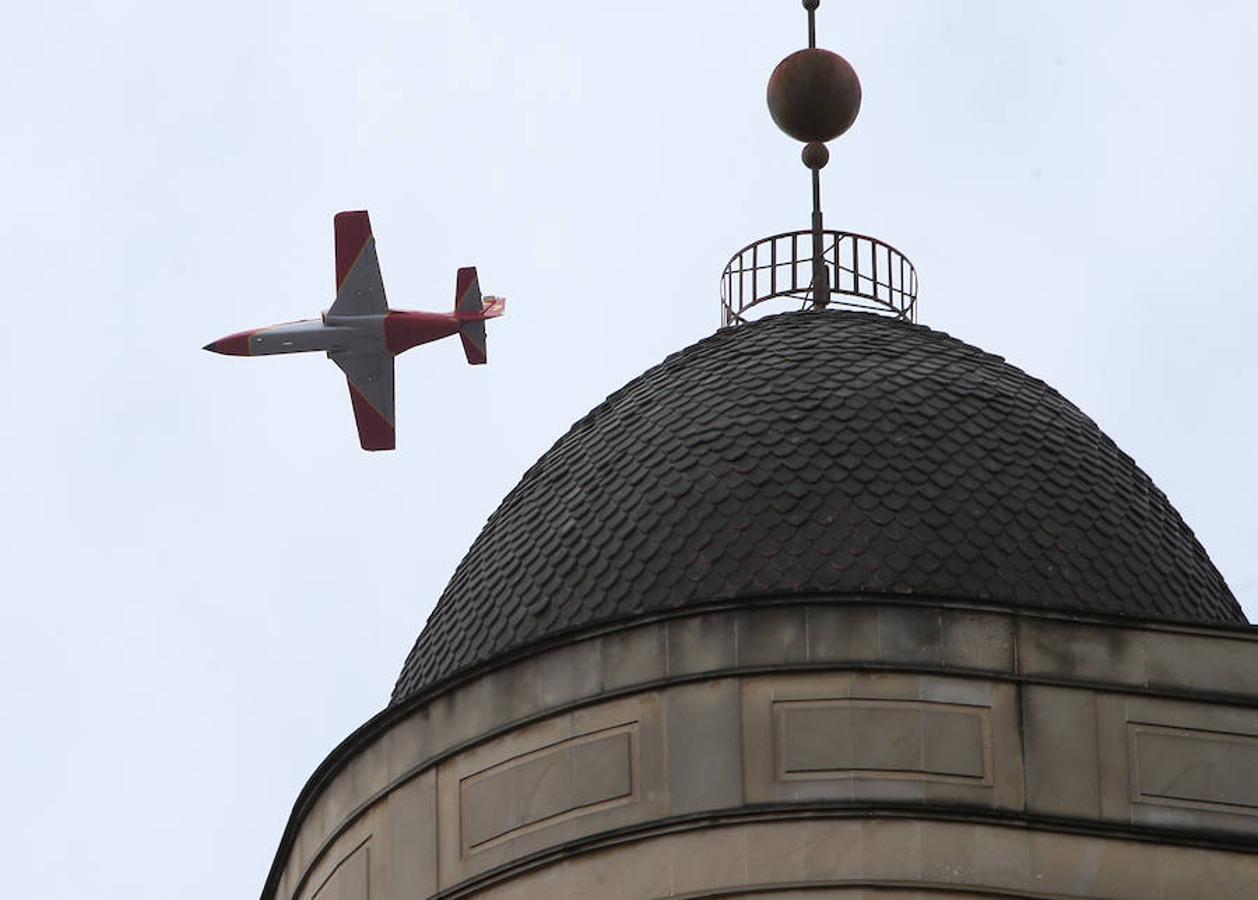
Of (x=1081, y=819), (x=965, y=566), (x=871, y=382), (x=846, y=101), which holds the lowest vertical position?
(x=1081, y=819)

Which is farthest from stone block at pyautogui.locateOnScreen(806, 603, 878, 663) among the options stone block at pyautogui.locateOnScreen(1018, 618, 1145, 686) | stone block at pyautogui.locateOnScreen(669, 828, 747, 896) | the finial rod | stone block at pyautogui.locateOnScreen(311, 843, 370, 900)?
the finial rod

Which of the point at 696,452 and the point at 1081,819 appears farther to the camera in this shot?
the point at 696,452

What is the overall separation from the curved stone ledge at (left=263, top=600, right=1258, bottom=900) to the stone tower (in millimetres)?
21

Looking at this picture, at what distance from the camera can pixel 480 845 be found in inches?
1283

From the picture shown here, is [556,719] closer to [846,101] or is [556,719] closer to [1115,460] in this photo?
[1115,460]

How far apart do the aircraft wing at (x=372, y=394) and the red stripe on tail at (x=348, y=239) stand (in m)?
1.05

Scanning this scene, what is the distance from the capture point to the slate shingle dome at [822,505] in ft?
108

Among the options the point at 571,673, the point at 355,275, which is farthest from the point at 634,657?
the point at 355,275

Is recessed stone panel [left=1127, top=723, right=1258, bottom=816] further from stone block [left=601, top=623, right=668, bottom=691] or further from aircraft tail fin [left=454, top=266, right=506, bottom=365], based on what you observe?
aircraft tail fin [left=454, top=266, right=506, bottom=365]

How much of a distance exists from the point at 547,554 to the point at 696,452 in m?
1.47

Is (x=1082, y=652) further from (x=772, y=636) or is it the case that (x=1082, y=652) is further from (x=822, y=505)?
(x=822, y=505)

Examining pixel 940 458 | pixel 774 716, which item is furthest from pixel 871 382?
pixel 774 716

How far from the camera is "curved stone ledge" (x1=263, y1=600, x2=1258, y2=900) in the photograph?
3144cm

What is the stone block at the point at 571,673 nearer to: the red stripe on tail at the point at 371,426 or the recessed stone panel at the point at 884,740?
the recessed stone panel at the point at 884,740
